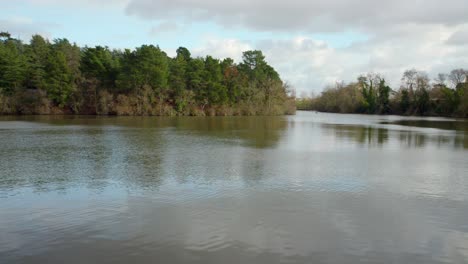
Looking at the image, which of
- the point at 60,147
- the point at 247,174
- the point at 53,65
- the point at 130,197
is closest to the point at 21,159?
the point at 60,147

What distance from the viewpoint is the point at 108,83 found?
65.7m

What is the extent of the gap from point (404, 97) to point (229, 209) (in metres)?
90.2

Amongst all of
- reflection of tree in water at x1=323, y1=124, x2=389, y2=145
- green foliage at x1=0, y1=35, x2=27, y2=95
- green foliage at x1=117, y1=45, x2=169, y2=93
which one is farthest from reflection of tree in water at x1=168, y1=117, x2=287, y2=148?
green foliage at x1=0, y1=35, x2=27, y2=95

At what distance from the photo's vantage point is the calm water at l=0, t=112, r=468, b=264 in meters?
6.97

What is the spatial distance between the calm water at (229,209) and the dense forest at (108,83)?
45960mm

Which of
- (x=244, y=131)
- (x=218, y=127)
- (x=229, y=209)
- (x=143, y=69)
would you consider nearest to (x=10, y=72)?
(x=143, y=69)

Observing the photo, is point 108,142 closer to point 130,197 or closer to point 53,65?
point 130,197

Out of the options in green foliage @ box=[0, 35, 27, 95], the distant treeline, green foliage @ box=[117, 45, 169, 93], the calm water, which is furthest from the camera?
the distant treeline

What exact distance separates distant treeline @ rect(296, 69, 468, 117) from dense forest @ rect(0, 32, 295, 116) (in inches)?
1707

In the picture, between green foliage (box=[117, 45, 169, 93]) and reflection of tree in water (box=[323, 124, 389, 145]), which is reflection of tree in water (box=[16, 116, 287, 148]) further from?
green foliage (box=[117, 45, 169, 93])

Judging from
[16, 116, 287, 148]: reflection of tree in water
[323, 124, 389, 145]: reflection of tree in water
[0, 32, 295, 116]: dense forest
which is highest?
[0, 32, 295, 116]: dense forest

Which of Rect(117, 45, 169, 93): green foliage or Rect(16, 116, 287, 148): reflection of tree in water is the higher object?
Rect(117, 45, 169, 93): green foliage

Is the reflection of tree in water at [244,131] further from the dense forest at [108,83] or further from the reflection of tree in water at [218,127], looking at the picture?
the dense forest at [108,83]

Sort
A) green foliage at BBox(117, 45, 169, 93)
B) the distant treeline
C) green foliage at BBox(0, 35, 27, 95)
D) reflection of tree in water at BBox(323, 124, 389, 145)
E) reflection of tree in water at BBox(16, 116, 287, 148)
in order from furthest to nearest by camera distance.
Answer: the distant treeline, green foliage at BBox(117, 45, 169, 93), green foliage at BBox(0, 35, 27, 95), reflection of tree in water at BBox(16, 116, 287, 148), reflection of tree in water at BBox(323, 124, 389, 145)
